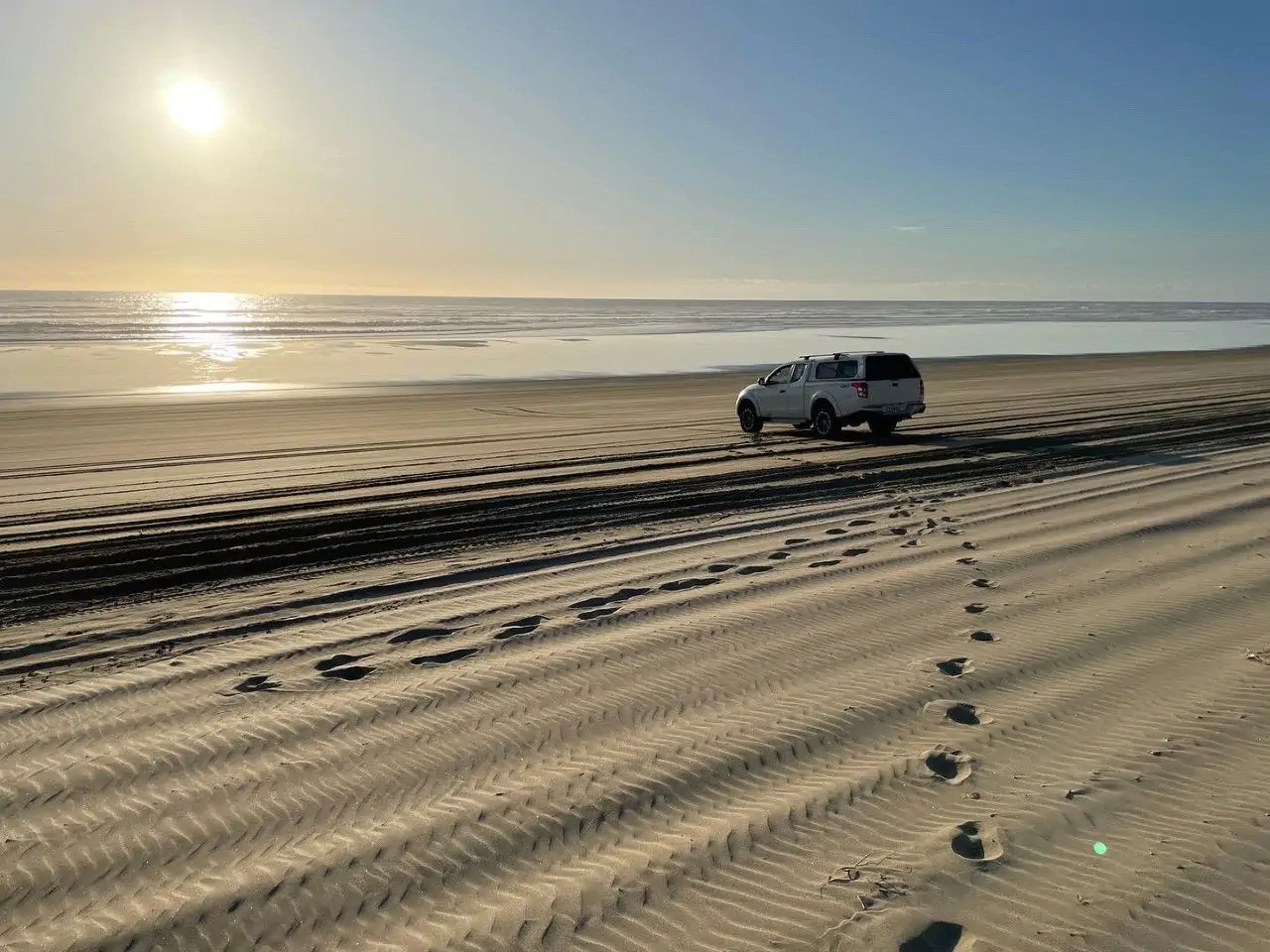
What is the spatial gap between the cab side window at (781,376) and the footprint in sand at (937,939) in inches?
679

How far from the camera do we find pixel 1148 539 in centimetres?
990

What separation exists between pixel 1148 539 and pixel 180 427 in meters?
19.5

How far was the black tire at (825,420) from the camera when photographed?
19547mm

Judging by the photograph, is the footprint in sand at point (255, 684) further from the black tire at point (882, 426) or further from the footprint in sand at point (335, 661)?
the black tire at point (882, 426)

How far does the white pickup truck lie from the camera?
754 inches

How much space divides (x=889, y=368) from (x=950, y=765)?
608 inches

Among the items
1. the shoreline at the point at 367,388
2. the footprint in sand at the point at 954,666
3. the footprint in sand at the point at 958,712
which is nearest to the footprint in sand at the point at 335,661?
the footprint in sand at the point at 958,712

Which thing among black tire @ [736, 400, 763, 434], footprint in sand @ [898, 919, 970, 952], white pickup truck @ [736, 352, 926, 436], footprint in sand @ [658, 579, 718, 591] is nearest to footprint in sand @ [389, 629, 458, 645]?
footprint in sand @ [658, 579, 718, 591]

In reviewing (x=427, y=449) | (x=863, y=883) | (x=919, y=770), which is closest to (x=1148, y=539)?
(x=919, y=770)

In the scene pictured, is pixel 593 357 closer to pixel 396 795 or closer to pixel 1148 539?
pixel 1148 539

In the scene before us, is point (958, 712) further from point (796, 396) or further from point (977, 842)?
point (796, 396)

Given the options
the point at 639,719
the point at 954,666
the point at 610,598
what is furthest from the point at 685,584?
the point at 639,719

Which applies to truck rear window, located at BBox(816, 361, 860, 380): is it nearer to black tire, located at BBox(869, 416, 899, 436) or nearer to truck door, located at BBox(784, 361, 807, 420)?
truck door, located at BBox(784, 361, 807, 420)

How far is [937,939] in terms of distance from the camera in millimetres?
3629
